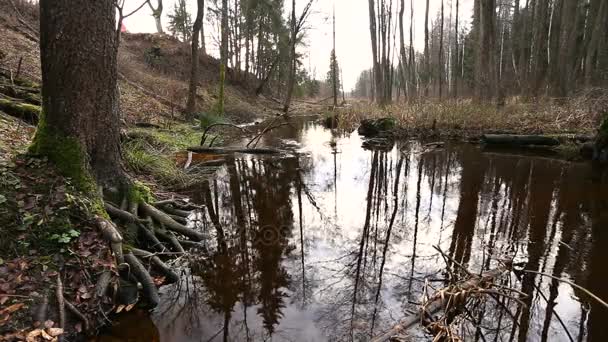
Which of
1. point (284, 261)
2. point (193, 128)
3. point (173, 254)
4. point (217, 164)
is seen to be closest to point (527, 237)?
point (284, 261)

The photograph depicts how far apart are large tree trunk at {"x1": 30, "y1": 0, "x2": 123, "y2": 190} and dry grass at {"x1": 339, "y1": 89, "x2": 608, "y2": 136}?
12196 mm

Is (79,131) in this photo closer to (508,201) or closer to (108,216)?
(108,216)

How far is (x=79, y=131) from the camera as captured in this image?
12.0ft

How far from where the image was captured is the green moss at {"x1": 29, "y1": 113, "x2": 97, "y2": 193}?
3549mm

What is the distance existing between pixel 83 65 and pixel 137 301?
98.0 inches

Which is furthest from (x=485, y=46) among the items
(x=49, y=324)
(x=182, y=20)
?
(x=182, y=20)

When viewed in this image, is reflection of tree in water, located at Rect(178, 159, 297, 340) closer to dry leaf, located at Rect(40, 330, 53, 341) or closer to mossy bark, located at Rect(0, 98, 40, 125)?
dry leaf, located at Rect(40, 330, 53, 341)

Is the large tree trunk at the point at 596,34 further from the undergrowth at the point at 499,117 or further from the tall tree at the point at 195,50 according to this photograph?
the tall tree at the point at 195,50

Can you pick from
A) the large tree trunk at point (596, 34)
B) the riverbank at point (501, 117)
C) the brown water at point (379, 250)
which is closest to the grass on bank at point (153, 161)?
the brown water at point (379, 250)

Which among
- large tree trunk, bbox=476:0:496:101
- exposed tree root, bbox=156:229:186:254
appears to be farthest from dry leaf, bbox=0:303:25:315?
large tree trunk, bbox=476:0:496:101

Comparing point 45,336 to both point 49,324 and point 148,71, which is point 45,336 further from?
point 148,71

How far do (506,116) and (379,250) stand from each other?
36.1 ft

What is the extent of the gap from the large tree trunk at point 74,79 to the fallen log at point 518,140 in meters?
11.9

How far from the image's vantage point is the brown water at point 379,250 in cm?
310
